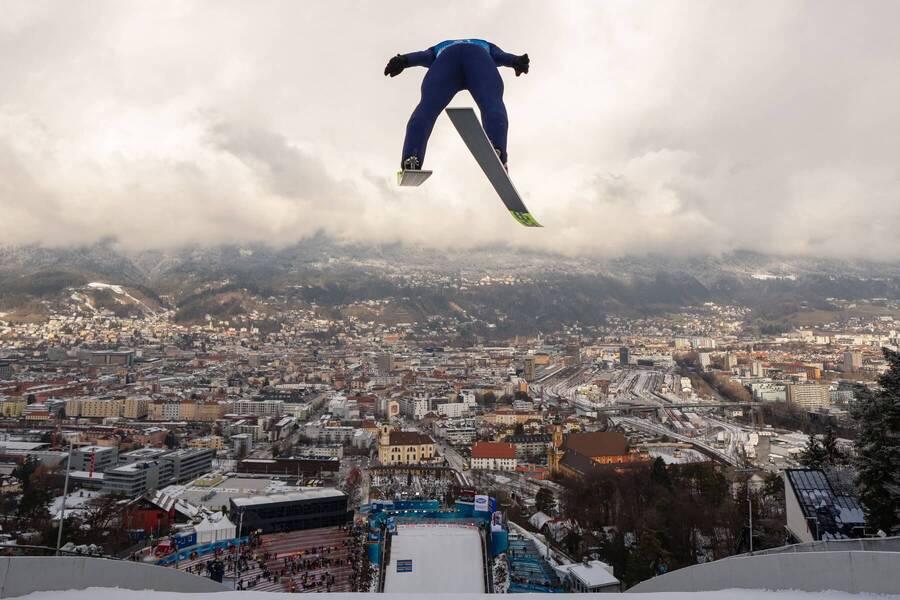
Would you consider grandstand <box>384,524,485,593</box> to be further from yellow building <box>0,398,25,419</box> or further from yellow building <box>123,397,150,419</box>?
yellow building <box>0,398,25,419</box>

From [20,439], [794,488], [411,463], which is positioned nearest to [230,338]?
[20,439]

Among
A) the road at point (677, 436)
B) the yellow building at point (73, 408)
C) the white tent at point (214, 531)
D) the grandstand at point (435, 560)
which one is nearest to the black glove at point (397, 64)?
the grandstand at point (435, 560)

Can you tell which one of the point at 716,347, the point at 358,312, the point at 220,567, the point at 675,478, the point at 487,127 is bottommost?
the point at 220,567

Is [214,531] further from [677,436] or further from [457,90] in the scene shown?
[677,436]

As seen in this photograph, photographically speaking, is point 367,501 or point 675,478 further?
point 367,501

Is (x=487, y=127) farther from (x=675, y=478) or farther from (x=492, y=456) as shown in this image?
(x=492, y=456)

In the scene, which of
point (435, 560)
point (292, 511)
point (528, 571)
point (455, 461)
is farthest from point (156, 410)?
point (528, 571)

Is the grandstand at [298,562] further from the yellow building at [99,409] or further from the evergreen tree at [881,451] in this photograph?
the yellow building at [99,409]
